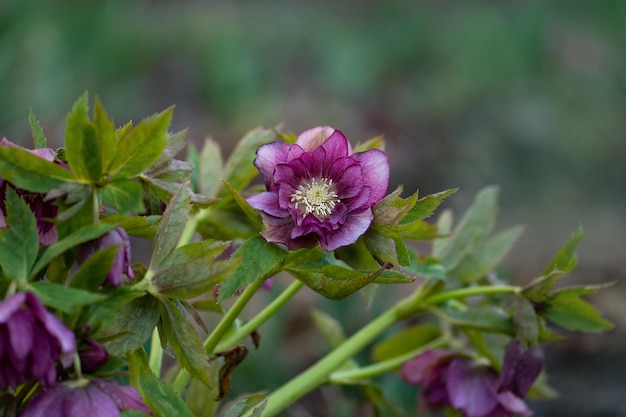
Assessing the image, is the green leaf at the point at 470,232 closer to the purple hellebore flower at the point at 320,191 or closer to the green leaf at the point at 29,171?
the purple hellebore flower at the point at 320,191

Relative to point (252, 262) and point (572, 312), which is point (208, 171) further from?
point (572, 312)

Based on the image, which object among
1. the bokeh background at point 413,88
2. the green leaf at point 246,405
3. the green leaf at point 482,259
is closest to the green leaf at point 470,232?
the green leaf at point 482,259

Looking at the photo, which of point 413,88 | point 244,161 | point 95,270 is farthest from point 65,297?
point 413,88

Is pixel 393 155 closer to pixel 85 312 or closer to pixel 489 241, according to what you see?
pixel 489 241

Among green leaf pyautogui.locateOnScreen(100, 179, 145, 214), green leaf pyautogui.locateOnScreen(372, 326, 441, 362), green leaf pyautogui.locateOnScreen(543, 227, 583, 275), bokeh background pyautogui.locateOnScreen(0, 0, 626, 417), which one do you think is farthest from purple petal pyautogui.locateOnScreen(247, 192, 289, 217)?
bokeh background pyautogui.locateOnScreen(0, 0, 626, 417)

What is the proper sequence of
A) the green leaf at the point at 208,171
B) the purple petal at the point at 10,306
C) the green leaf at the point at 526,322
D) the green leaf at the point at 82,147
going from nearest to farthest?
the purple petal at the point at 10,306 < the green leaf at the point at 82,147 < the green leaf at the point at 526,322 < the green leaf at the point at 208,171

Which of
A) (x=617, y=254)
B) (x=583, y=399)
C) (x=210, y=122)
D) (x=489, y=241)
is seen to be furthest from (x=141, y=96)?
(x=489, y=241)

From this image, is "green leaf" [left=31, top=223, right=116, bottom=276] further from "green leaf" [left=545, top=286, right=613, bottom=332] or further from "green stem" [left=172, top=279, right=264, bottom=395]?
"green leaf" [left=545, top=286, right=613, bottom=332]
